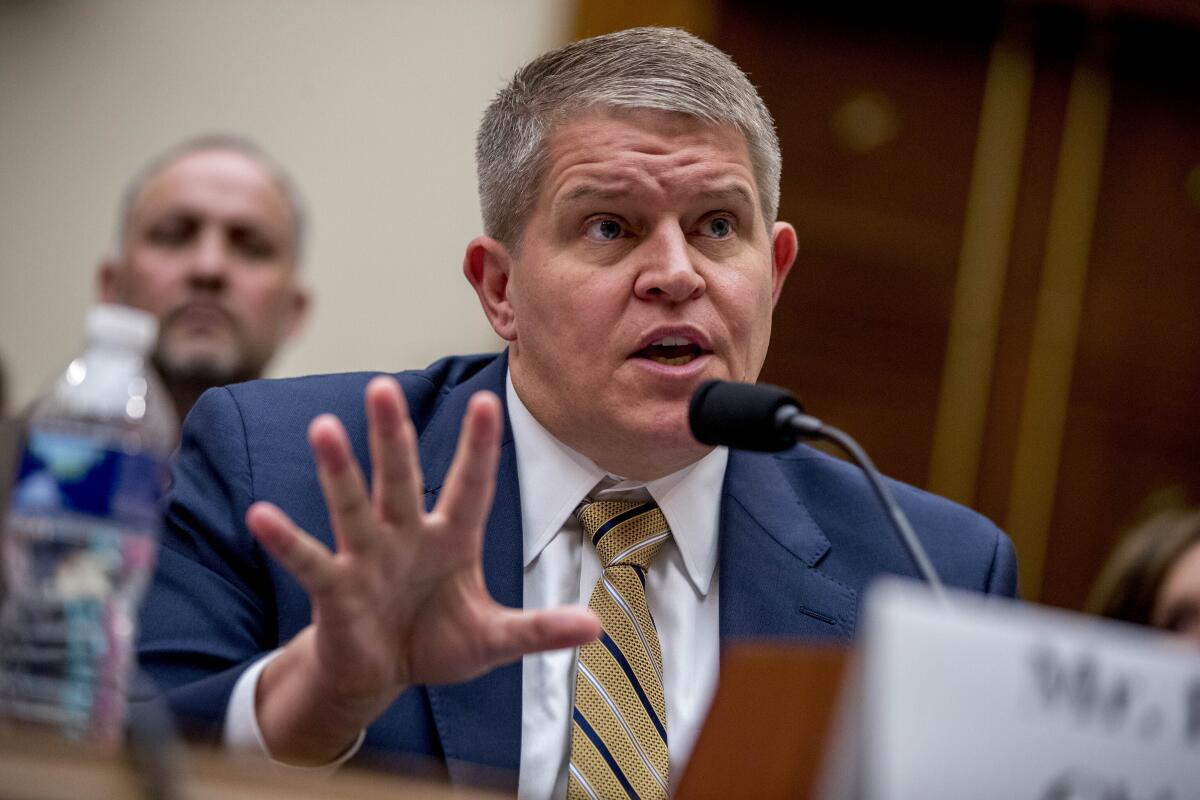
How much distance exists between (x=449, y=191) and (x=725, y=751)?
3110 millimetres

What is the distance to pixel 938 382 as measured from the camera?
14.3ft

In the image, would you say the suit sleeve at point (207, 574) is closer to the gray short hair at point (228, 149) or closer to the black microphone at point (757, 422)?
the black microphone at point (757, 422)

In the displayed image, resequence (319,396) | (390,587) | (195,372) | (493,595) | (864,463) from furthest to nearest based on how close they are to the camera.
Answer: (195,372) → (319,396) → (493,595) → (864,463) → (390,587)

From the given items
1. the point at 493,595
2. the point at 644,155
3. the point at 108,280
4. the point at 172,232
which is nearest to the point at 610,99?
the point at 644,155

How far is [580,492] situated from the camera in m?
2.06

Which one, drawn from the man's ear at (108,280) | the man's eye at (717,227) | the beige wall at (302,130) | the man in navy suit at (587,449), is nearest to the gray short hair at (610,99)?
the man in navy suit at (587,449)

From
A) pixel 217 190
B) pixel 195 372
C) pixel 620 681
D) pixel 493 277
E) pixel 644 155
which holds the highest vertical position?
pixel 644 155

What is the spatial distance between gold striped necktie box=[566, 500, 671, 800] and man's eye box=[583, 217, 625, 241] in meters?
0.37

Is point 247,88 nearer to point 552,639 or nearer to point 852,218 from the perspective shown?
point 852,218

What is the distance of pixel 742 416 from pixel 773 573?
0.53m

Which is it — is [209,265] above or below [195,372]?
above

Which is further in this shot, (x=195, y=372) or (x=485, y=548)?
(x=195, y=372)

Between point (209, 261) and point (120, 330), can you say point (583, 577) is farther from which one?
point (209, 261)

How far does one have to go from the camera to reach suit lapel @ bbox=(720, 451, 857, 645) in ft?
6.50
